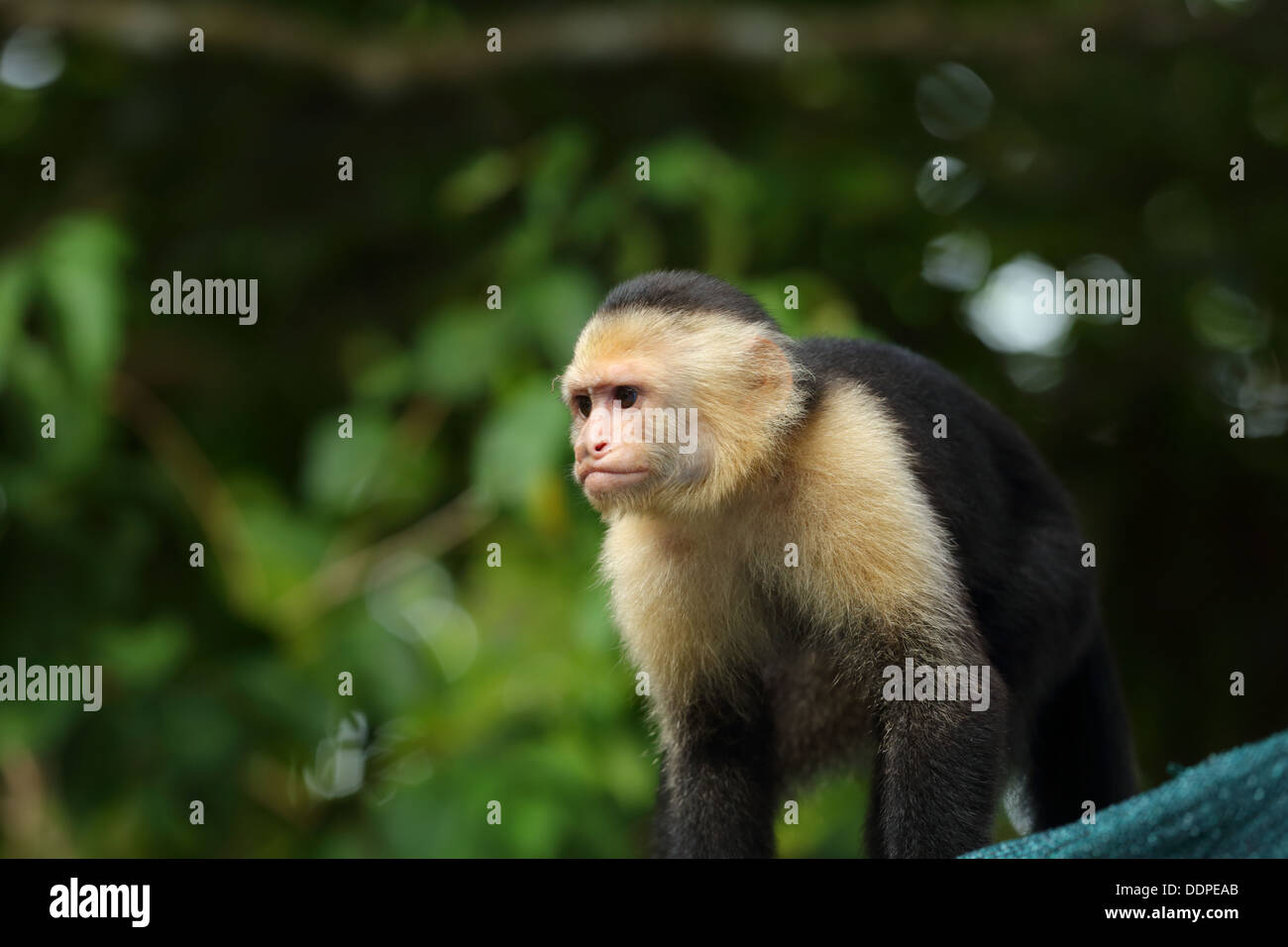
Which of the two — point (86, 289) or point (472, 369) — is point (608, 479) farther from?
point (86, 289)

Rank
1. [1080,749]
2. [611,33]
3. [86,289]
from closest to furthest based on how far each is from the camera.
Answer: [1080,749]
[86,289]
[611,33]

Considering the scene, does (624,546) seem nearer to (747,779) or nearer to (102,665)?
(747,779)

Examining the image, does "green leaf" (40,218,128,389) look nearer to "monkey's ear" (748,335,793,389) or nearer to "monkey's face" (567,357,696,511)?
"monkey's face" (567,357,696,511)

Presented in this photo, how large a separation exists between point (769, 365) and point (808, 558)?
1.22ft

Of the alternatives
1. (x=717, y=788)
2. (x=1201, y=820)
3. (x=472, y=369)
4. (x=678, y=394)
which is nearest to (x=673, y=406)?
(x=678, y=394)

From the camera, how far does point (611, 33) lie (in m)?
4.99

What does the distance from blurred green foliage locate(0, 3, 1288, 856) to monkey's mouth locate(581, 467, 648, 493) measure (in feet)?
3.58

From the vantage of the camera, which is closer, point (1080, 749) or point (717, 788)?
point (717, 788)

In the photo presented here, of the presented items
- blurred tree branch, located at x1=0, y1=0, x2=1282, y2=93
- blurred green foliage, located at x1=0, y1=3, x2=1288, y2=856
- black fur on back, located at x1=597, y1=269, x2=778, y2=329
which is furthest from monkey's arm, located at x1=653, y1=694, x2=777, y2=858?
blurred tree branch, located at x1=0, y1=0, x2=1282, y2=93

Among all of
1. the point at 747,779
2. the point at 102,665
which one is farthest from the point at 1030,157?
the point at 102,665

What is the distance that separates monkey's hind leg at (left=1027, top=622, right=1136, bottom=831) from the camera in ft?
10.2

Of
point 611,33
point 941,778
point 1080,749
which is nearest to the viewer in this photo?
point 941,778

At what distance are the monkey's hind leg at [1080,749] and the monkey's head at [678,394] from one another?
969mm

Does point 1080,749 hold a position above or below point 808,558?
below
